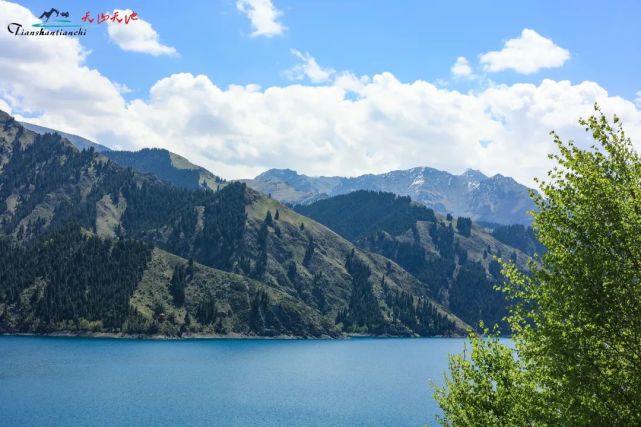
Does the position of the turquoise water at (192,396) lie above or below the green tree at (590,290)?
below

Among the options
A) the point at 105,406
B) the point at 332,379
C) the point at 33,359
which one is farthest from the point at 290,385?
the point at 33,359

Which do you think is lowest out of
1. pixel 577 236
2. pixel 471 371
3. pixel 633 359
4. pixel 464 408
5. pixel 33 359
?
pixel 33 359

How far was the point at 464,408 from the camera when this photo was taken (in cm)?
3803

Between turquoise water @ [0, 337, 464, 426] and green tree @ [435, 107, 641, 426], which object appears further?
turquoise water @ [0, 337, 464, 426]

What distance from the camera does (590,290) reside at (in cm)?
2556

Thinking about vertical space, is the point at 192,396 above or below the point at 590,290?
below

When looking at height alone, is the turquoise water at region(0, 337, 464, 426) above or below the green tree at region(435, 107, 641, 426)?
below

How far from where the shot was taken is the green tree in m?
24.8

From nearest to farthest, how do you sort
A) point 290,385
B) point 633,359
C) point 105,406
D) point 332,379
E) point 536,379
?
point 633,359 → point 536,379 → point 105,406 → point 290,385 → point 332,379

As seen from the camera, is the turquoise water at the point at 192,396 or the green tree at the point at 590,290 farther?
the turquoise water at the point at 192,396

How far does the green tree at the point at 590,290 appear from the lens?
81.3 feet

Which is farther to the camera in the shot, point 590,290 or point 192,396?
point 192,396

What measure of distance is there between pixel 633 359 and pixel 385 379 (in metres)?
180

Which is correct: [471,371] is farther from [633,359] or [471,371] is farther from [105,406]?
[105,406]
